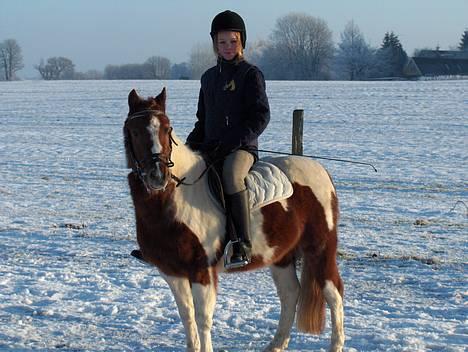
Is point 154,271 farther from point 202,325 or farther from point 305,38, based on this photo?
point 305,38

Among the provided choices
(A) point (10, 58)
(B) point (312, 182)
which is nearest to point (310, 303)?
(B) point (312, 182)

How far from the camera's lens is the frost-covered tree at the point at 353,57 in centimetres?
7962

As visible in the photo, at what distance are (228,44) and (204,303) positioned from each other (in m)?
1.93

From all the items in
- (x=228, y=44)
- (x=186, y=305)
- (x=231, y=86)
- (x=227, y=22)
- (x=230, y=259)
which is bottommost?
(x=186, y=305)

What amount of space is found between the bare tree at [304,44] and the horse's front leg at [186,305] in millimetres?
85470

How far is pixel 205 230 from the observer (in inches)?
157

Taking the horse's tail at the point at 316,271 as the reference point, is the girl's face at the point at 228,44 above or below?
above

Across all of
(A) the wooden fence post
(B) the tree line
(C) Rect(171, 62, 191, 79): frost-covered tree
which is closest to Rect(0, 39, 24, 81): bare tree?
(B) the tree line

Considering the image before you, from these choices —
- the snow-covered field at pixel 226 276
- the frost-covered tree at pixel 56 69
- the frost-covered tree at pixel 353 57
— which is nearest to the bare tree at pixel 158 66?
the frost-covered tree at pixel 56 69

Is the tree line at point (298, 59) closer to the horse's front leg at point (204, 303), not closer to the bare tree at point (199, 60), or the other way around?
the bare tree at point (199, 60)

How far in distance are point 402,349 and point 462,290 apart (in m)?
1.66

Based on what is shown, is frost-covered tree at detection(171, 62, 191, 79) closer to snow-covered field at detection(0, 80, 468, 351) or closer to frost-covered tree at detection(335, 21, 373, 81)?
frost-covered tree at detection(335, 21, 373, 81)

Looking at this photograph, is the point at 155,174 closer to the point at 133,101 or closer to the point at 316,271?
the point at 133,101

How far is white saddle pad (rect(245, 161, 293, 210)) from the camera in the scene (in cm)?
424
